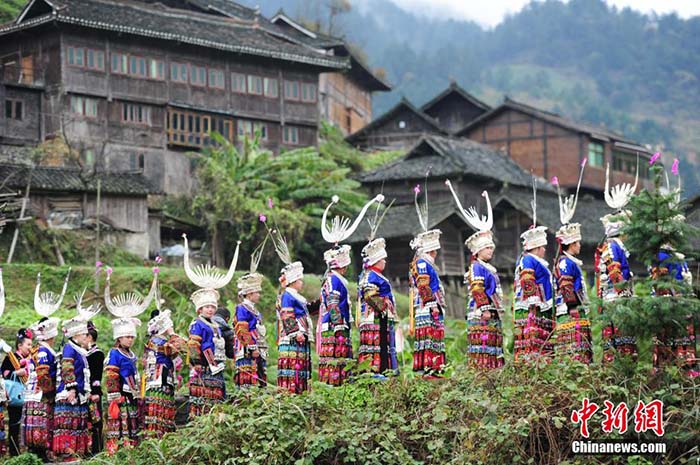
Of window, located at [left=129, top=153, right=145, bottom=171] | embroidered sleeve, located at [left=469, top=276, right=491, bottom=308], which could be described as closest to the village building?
window, located at [left=129, top=153, right=145, bottom=171]

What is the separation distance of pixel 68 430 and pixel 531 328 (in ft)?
19.9

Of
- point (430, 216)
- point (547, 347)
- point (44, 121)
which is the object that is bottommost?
point (547, 347)

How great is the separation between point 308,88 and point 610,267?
Result: 98.6 ft

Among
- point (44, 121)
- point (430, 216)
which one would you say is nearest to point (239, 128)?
point (44, 121)

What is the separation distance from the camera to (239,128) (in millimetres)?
41875

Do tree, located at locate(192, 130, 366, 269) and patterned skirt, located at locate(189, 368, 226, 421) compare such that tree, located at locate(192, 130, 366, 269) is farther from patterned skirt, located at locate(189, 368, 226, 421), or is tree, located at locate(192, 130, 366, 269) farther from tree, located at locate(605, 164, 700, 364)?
tree, located at locate(605, 164, 700, 364)

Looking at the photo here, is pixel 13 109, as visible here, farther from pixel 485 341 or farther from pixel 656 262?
pixel 656 262

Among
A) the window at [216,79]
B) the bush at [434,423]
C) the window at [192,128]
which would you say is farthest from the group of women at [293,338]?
the window at [216,79]

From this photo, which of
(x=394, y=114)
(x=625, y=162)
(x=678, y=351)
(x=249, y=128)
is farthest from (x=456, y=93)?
(x=678, y=351)

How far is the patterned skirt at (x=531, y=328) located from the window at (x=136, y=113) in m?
27.0

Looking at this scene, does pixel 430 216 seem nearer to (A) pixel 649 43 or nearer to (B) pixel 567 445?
(B) pixel 567 445

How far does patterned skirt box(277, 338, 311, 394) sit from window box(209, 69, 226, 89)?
27.5 metres

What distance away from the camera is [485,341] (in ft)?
47.4

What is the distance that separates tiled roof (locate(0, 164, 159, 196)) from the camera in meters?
30.3
